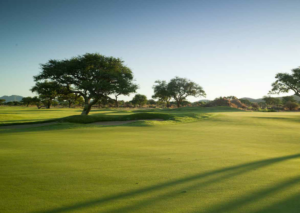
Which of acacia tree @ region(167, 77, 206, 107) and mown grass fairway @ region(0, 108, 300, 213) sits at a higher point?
acacia tree @ region(167, 77, 206, 107)

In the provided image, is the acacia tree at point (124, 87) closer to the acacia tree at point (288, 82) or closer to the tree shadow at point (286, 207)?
the tree shadow at point (286, 207)

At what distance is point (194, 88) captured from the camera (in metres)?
65.6

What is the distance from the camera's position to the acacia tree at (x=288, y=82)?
162ft

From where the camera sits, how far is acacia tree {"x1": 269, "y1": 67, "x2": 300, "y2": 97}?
162 feet

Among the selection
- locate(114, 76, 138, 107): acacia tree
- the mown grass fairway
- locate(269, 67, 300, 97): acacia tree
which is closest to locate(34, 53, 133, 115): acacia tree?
locate(114, 76, 138, 107): acacia tree

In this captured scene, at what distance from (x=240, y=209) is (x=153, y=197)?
1.39 m

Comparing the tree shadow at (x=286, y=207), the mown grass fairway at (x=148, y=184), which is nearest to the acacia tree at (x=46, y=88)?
the mown grass fairway at (x=148, y=184)

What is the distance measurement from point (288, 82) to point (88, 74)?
164 feet

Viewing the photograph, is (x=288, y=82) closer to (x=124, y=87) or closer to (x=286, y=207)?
(x=124, y=87)

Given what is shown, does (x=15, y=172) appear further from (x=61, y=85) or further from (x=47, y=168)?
(x=61, y=85)

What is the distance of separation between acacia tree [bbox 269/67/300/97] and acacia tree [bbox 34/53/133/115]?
42243mm

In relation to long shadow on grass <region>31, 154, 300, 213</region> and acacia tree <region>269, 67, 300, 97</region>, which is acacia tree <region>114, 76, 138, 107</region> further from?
acacia tree <region>269, 67, 300, 97</region>

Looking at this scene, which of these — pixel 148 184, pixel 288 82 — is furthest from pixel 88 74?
pixel 288 82

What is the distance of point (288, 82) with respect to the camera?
5069 centimetres
